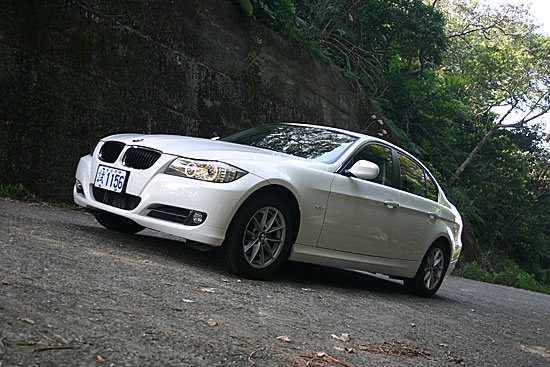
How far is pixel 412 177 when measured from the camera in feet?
24.1

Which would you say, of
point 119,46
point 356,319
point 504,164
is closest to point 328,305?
point 356,319

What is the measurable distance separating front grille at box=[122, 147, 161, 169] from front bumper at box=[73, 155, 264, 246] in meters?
0.08

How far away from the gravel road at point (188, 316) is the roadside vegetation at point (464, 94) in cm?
642

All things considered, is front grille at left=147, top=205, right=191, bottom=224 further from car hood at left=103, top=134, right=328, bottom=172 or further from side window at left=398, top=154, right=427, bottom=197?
side window at left=398, top=154, right=427, bottom=197

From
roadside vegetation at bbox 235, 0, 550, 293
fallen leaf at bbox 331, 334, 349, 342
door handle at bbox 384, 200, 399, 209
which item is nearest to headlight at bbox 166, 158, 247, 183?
fallen leaf at bbox 331, 334, 349, 342

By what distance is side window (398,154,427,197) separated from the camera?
23.4ft

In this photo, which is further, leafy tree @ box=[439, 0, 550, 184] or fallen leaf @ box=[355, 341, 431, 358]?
leafy tree @ box=[439, 0, 550, 184]

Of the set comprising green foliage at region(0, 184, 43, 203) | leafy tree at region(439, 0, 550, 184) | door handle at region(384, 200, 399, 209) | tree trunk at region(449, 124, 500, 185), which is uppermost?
leafy tree at region(439, 0, 550, 184)

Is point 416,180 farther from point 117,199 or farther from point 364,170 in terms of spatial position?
point 117,199

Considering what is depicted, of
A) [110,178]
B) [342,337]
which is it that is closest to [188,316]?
[342,337]

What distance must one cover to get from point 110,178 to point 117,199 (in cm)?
19

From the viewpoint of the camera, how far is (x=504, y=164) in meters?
28.1

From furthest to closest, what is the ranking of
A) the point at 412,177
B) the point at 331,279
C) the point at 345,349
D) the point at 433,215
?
1. the point at 433,215
2. the point at 412,177
3. the point at 331,279
4. the point at 345,349

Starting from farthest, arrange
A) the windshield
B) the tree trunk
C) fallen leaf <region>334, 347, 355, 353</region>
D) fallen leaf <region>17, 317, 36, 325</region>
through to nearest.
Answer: the tree trunk → the windshield → fallen leaf <region>334, 347, 355, 353</region> → fallen leaf <region>17, 317, 36, 325</region>
